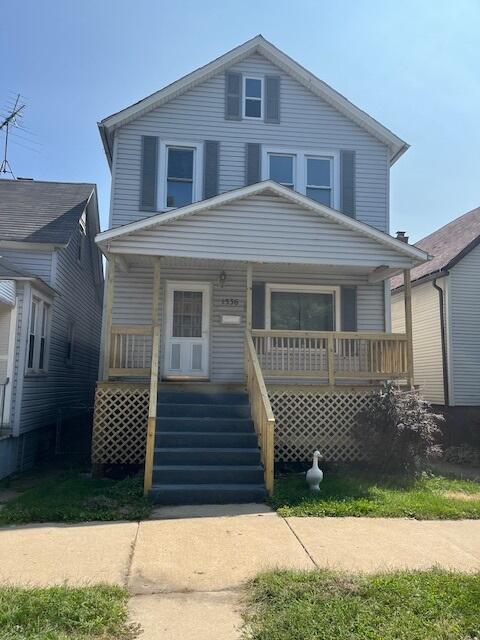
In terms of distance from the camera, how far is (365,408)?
9.10 meters

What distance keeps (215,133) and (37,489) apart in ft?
27.9

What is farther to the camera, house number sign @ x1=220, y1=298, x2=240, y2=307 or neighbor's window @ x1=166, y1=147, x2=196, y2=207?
neighbor's window @ x1=166, y1=147, x2=196, y2=207

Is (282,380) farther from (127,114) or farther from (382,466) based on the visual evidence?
(127,114)

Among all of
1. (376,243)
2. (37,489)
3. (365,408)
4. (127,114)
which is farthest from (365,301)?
(37,489)

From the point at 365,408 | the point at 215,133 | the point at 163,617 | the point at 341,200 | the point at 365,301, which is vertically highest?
the point at 215,133

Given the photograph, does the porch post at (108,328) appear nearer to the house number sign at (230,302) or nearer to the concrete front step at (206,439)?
the concrete front step at (206,439)

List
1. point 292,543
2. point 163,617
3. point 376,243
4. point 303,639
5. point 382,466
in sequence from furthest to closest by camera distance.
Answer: point 376,243
point 382,466
point 292,543
point 163,617
point 303,639

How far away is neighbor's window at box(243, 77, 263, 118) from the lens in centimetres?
1216

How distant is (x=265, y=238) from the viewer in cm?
955

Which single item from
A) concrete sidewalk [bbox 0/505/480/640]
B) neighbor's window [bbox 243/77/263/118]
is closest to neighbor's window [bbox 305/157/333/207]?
neighbor's window [bbox 243/77/263/118]

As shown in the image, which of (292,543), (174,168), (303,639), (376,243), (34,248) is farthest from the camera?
(174,168)

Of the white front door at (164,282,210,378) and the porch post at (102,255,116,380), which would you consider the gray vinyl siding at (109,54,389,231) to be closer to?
the white front door at (164,282,210,378)

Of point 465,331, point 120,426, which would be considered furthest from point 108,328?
point 465,331

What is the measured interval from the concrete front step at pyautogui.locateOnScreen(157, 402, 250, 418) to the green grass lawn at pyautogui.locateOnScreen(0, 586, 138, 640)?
4.71 meters
